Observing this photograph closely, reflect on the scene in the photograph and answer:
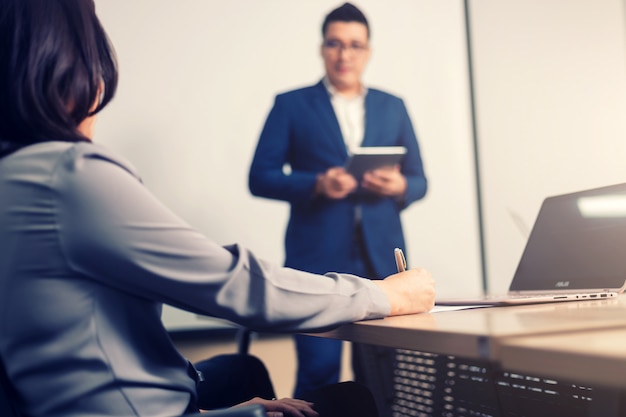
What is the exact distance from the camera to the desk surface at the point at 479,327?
731mm

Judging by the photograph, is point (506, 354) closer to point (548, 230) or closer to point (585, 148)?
point (548, 230)

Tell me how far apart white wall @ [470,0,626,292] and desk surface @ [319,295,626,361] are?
5.61 ft

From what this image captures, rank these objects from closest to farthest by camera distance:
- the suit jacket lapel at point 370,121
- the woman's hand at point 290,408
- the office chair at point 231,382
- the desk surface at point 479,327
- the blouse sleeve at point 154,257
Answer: the desk surface at point 479,327 → the blouse sleeve at point 154,257 → the woman's hand at point 290,408 → the office chair at point 231,382 → the suit jacket lapel at point 370,121

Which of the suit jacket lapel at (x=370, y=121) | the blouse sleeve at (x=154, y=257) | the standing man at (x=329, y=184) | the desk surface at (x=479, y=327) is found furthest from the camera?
the suit jacket lapel at (x=370, y=121)

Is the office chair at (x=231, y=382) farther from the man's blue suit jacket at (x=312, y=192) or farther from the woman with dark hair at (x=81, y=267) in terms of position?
the man's blue suit jacket at (x=312, y=192)

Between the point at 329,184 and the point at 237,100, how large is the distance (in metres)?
0.52

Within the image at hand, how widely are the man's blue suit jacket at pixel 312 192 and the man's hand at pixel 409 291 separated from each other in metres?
1.59

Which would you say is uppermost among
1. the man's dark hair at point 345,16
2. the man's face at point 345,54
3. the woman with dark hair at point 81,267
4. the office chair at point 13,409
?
the man's dark hair at point 345,16

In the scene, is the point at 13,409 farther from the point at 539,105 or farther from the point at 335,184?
the point at 539,105

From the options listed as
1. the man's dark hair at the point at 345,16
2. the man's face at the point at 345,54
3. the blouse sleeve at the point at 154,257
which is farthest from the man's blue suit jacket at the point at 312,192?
the blouse sleeve at the point at 154,257

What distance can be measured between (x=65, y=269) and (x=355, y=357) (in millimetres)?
1929

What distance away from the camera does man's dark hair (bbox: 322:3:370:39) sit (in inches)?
118

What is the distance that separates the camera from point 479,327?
820 millimetres

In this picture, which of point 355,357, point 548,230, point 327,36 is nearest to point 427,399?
point 548,230
